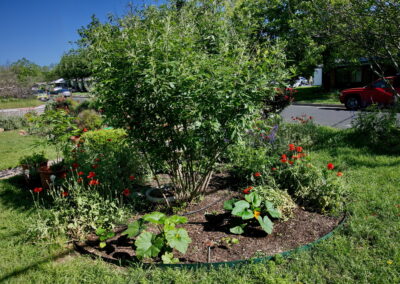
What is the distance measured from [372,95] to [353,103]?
107cm

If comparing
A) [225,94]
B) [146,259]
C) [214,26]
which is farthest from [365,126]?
[146,259]

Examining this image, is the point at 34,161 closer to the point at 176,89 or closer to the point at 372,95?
the point at 176,89

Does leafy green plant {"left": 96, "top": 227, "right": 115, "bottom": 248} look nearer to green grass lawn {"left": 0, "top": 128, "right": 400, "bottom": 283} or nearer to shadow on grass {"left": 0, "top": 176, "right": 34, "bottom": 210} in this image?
green grass lawn {"left": 0, "top": 128, "right": 400, "bottom": 283}

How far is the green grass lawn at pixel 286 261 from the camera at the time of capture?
2.38 meters

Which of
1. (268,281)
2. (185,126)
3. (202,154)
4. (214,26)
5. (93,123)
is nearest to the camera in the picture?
(268,281)

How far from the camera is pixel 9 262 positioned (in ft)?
9.23

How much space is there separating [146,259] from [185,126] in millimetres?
1599

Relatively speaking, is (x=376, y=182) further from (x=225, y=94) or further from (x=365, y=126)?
(x=225, y=94)

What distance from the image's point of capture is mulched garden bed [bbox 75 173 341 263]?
2.76 metres

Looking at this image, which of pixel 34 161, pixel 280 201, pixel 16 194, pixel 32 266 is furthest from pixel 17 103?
pixel 280 201

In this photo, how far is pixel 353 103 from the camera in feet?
46.5

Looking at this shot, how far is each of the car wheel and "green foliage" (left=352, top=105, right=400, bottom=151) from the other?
8.41 meters

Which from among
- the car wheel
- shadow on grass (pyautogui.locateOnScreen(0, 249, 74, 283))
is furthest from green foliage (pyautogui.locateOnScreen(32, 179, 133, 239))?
the car wheel

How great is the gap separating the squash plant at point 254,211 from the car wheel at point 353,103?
1320 centimetres
